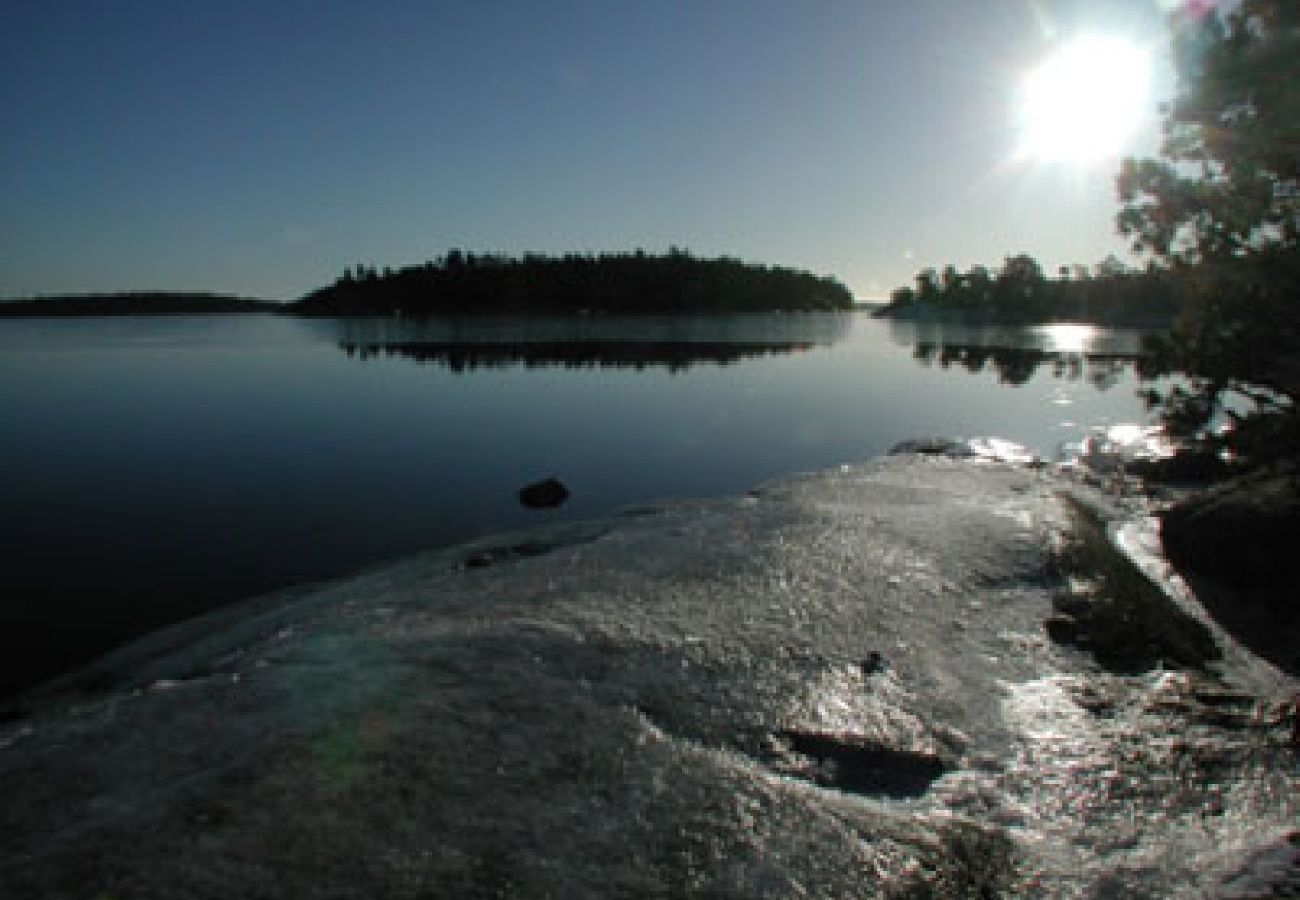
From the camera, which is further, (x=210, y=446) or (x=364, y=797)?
(x=210, y=446)

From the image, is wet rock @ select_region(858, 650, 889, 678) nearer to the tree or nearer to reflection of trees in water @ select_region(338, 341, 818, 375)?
the tree

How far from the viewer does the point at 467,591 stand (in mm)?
12969

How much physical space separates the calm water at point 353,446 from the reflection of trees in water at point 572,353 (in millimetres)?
1843

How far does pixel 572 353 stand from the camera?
100500mm

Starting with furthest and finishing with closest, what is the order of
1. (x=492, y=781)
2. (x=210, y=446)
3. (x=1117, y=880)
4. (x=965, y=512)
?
1. (x=210, y=446)
2. (x=965, y=512)
3. (x=492, y=781)
4. (x=1117, y=880)

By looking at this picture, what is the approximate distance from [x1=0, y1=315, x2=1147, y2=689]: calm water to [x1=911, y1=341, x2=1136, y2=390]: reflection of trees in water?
1248 millimetres

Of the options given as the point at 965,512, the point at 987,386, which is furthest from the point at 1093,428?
the point at 965,512

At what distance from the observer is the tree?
50.4ft

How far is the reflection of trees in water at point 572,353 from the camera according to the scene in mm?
84913

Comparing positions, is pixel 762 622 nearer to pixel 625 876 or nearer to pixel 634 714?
pixel 634 714

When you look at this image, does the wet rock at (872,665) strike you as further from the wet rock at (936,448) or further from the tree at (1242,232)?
the wet rock at (936,448)

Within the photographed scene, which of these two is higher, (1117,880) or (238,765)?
(238,765)

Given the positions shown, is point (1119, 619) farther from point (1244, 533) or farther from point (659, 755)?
point (659, 755)

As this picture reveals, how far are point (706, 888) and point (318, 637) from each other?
697 centimetres
